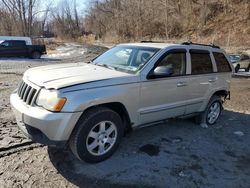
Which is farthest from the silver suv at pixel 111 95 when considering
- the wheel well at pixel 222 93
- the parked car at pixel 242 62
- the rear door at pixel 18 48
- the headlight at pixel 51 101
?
the rear door at pixel 18 48

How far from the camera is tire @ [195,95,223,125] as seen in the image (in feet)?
19.6

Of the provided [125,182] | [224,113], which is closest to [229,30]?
[224,113]

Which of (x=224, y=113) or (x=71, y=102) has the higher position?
(x=71, y=102)

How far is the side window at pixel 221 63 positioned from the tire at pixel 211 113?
0.63 meters

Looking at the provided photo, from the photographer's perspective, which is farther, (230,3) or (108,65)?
(230,3)

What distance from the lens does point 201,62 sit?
5539 millimetres

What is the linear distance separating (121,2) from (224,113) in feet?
137

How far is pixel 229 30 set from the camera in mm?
26031

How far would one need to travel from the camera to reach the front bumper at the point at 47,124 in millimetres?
3465

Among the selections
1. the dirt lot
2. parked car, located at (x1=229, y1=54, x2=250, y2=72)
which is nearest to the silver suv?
the dirt lot

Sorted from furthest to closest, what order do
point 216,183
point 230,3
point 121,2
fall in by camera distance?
point 121,2 < point 230,3 < point 216,183

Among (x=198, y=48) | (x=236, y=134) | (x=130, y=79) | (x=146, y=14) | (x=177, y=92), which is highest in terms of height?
(x=146, y=14)

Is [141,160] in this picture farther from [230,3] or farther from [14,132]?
[230,3]

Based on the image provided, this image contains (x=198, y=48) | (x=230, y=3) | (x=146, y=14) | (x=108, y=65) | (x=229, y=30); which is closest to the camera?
(x=108, y=65)
